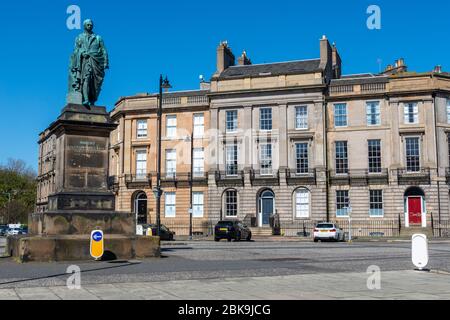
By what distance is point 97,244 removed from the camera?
14453 mm

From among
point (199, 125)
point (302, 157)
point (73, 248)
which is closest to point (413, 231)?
point (302, 157)

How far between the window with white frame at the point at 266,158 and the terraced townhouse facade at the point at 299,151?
88mm

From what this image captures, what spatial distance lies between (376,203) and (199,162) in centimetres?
1560

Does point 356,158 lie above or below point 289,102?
below

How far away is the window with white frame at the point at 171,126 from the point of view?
49344mm

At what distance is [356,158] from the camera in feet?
147

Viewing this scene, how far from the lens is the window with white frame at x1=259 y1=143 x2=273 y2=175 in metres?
46.1

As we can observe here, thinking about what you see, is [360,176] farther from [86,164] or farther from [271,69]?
[86,164]

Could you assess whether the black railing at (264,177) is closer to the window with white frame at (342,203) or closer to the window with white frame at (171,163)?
the window with white frame at (342,203)

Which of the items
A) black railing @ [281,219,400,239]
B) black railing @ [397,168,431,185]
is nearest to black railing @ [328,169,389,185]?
black railing @ [397,168,431,185]

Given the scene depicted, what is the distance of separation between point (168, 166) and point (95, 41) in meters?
31.7
